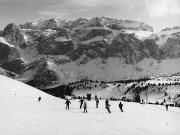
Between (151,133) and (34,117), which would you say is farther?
(34,117)

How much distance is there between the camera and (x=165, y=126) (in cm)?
6600

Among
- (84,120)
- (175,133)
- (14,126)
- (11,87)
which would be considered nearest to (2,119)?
(14,126)

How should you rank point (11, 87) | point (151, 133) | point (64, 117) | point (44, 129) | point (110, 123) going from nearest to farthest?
point (44, 129)
point (151, 133)
point (110, 123)
point (64, 117)
point (11, 87)

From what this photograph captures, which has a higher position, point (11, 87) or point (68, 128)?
point (11, 87)

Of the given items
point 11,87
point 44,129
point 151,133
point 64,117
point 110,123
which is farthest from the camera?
point 11,87

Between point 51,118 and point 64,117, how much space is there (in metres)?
3.25

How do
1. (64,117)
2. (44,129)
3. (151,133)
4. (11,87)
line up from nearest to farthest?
(44,129) → (151,133) → (64,117) → (11,87)

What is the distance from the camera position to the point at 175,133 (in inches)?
2311

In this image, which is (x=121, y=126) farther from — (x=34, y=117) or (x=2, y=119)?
(x=2, y=119)

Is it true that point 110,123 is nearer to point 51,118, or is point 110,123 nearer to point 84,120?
point 84,120

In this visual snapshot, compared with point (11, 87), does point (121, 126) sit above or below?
below

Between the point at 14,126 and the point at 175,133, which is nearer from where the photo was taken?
the point at 14,126

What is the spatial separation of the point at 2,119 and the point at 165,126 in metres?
27.9

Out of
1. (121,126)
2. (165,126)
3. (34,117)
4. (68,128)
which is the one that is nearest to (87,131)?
(68,128)
